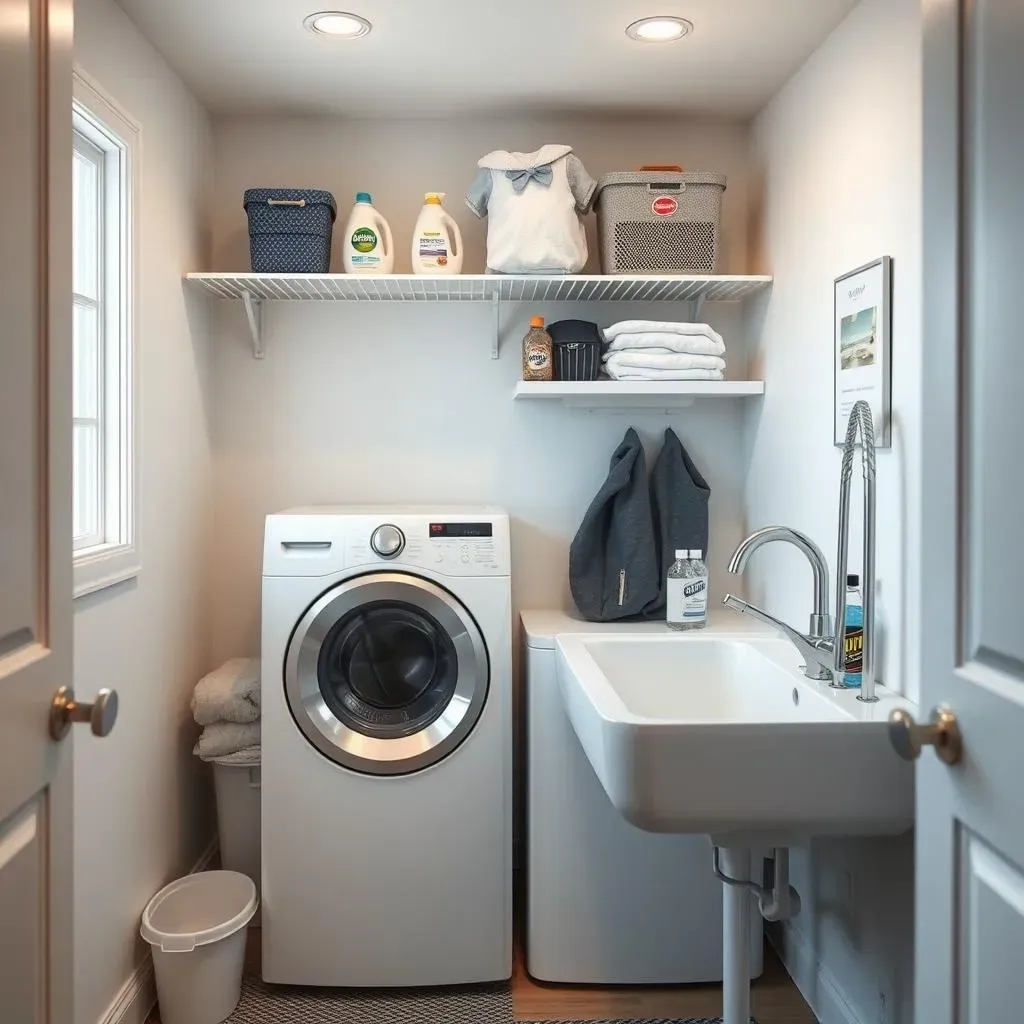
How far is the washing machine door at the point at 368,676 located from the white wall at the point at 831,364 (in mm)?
870

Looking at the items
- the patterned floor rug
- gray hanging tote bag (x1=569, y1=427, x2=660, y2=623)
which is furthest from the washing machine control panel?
the patterned floor rug

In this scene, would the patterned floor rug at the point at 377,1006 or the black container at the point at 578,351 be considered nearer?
the patterned floor rug at the point at 377,1006

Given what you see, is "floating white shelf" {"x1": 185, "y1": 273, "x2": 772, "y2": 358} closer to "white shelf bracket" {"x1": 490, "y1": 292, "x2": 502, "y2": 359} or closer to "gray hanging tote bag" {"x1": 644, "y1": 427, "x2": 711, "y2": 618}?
"white shelf bracket" {"x1": 490, "y1": 292, "x2": 502, "y2": 359}

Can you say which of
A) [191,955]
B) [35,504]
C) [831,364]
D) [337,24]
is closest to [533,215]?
[337,24]

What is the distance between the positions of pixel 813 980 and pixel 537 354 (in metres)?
1.74

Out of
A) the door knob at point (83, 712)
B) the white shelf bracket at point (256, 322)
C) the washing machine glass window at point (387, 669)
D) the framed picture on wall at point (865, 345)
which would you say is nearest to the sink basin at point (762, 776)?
the framed picture on wall at point (865, 345)

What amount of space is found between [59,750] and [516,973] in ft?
5.58

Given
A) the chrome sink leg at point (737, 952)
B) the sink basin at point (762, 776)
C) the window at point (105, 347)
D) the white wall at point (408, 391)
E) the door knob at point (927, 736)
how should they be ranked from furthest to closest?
the white wall at point (408, 391) < the window at point (105, 347) < the chrome sink leg at point (737, 952) < the sink basin at point (762, 776) < the door knob at point (927, 736)

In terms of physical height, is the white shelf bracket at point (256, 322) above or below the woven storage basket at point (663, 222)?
below

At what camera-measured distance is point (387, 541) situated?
2.28 metres

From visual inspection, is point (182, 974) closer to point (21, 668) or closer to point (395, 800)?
point (395, 800)

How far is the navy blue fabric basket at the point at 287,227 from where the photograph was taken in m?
2.44

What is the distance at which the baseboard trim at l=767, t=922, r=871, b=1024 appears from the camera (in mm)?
2026

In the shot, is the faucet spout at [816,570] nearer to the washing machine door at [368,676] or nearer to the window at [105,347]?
the washing machine door at [368,676]
